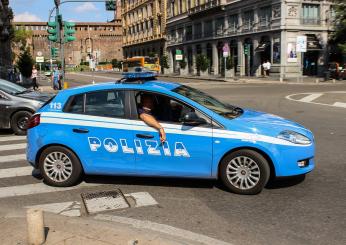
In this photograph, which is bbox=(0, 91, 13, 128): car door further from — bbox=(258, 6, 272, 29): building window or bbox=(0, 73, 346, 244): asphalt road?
bbox=(258, 6, 272, 29): building window

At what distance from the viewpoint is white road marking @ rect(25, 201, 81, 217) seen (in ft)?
17.8

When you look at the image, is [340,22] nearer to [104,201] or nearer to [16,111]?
[16,111]

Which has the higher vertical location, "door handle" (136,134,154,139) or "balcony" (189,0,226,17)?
"balcony" (189,0,226,17)

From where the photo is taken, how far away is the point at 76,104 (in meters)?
6.47

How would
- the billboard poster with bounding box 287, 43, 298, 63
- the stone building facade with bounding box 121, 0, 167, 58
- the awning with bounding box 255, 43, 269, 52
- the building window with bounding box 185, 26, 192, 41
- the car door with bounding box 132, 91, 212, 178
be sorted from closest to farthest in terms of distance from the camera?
the car door with bounding box 132, 91, 212, 178, the billboard poster with bounding box 287, 43, 298, 63, the awning with bounding box 255, 43, 269, 52, the building window with bounding box 185, 26, 192, 41, the stone building facade with bounding box 121, 0, 167, 58

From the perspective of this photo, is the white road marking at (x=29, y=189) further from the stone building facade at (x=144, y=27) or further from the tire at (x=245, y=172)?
the stone building facade at (x=144, y=27)

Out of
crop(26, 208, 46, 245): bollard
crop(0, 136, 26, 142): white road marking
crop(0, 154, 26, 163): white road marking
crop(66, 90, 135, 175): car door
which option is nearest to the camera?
crop(26, 208, 46, 245): bollard

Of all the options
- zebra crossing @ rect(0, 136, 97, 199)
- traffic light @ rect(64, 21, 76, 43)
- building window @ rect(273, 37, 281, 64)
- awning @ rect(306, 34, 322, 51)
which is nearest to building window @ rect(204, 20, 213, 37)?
building window @ rect(273, 37, 281, 64)

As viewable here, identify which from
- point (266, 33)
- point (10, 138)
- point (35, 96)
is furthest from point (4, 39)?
point (10, 138)

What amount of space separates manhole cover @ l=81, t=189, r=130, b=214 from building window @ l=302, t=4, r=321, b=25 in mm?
39197

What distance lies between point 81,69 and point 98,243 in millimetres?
104653

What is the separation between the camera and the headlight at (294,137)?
230 inches

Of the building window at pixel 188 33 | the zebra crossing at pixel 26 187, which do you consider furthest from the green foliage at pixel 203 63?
the zebra crossing at pixel 26 187

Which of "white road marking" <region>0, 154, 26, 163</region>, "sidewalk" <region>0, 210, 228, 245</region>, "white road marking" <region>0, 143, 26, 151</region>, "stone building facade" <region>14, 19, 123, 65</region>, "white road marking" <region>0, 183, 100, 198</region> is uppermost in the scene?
"stone building facade" <region>14, 19, 123, 65</region>
